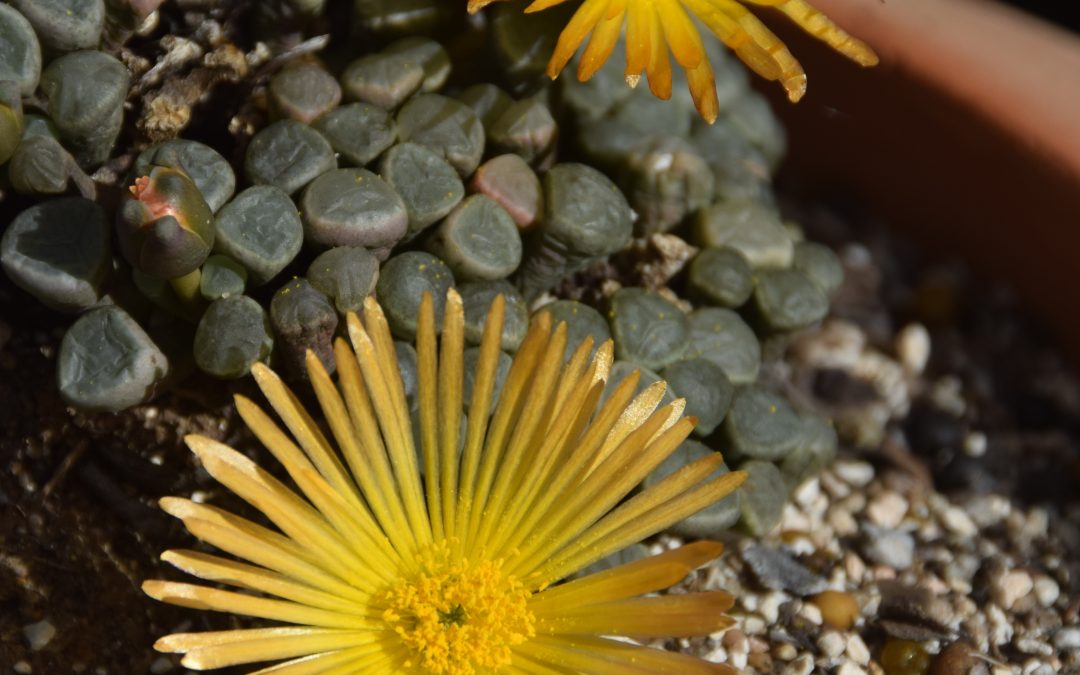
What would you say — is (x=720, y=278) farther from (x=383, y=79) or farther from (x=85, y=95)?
(x=85, y=95)

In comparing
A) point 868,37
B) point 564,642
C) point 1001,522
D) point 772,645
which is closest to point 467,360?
point 564,642

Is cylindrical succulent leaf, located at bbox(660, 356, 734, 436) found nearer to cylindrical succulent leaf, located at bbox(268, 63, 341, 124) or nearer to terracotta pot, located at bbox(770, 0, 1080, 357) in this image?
cylindrical succulent leaf, located at bbox(268, 63, 341, 124)

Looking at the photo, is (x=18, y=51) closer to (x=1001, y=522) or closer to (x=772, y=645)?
(x=772, y=645)

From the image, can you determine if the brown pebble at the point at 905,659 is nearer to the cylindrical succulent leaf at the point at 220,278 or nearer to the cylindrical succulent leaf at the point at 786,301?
the cylindrical succulent leaf at the point at 786,301

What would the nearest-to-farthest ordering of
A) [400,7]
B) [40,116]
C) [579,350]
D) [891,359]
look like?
[579,350], [40,116], [400,7], [891,359]

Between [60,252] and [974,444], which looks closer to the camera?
[60,252]

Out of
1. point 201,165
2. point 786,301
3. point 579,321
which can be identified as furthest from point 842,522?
point 201,165

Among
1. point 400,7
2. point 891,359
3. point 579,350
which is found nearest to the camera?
point 579,350
